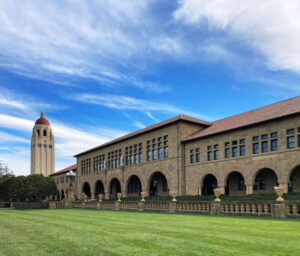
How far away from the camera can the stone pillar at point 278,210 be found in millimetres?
18516

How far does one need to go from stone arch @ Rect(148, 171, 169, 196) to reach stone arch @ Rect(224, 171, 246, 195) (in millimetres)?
11450

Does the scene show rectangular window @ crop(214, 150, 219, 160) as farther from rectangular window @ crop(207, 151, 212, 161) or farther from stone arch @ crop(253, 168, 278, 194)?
stone arch @ crop(253, 168, 278, 194)

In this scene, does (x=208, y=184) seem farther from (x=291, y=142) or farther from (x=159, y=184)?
(x=291, y=142)

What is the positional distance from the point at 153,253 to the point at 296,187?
29385 mm

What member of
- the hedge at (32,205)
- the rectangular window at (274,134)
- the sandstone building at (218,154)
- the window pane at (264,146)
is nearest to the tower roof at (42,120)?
the sandstone building at (218,154)

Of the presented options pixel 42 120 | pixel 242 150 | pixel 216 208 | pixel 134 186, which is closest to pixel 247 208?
pixel 216 208

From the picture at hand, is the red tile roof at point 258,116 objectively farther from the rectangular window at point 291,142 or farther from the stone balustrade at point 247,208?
the stone balustrade at point 247,208

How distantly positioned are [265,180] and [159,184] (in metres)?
18.6

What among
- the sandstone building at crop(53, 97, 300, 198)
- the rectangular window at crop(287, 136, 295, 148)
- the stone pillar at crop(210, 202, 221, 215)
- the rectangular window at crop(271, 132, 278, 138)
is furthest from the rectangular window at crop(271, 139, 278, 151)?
the stone pillar at crop(210, 202, 221, 215)

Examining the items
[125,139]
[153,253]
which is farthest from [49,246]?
[125,139]

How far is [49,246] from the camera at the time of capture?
8422 millimetres

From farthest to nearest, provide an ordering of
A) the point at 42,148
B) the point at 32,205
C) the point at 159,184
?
the point at 42,148 → the point at 159,184 → the point at 32,205

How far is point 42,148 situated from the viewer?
429ft

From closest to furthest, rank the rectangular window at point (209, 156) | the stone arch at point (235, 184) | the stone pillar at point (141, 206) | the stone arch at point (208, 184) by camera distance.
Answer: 1. the stone pillar at point (141, 206)
2. the stone arch at point (235, 184)
3. the rectangular window at point (209, 156)
4. the stone arch at point (208, 184)
